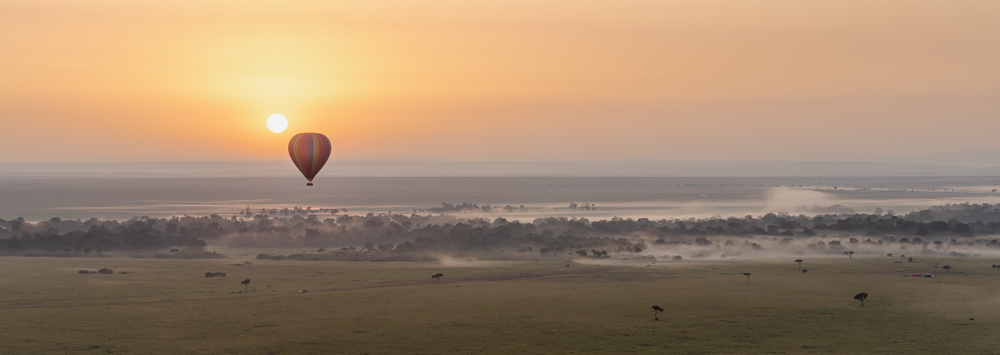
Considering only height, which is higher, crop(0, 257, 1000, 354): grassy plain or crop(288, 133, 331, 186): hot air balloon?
crop(288, 133, 331, 186): hot air balloon

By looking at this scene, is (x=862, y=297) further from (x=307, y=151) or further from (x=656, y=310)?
(x=307, y=151)

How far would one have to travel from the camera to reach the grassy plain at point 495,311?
5712 centimetres

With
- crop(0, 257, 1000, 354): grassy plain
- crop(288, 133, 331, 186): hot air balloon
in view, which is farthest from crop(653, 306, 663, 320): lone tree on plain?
crop(288, 133, 331, 186): hot air balloon

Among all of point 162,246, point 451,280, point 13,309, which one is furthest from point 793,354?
point 162,246

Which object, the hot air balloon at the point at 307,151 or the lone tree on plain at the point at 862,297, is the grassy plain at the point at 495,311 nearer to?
the lone tree on plain at the point at 862,297

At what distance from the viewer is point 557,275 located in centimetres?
10112


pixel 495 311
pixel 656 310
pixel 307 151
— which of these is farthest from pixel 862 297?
pixel 307 151

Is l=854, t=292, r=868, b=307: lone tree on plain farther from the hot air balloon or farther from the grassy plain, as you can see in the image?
the hot air balloon

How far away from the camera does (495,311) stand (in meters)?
70.2

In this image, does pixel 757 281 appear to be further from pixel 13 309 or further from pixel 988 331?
pixel 13 309

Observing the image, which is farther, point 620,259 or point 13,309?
point 620,259

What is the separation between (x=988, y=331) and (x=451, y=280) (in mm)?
52118

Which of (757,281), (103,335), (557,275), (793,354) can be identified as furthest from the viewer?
(557,275)

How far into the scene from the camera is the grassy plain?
57125 mm
